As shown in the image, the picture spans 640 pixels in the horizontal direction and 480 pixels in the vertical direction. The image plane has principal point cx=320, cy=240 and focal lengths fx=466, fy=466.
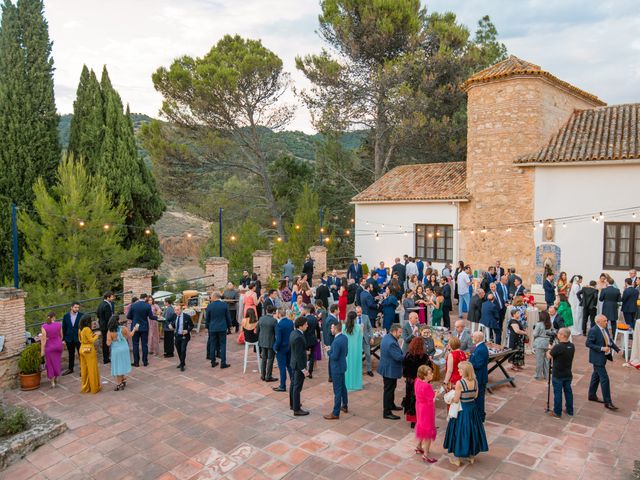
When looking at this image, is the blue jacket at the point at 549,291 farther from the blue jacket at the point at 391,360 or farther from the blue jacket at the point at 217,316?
the blue jacket at the point at 217,316

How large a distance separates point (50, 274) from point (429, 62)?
19.3 meters

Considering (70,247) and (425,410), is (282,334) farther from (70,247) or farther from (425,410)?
(70,247)

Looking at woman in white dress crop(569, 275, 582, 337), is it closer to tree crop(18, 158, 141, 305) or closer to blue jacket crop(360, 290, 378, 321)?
blue jacket crop(360, 290, 378, 321)

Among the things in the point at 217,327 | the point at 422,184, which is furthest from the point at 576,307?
the point at 217,327

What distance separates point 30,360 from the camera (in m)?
8.45

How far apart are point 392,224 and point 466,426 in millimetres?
15247

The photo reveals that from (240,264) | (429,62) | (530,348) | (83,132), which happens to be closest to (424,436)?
(530,348)

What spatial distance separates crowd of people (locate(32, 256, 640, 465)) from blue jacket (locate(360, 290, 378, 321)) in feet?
0.09

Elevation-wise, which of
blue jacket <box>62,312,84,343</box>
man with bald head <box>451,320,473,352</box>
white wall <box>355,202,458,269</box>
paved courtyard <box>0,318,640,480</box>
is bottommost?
paved courtyard <box>0,318,640,480</box>

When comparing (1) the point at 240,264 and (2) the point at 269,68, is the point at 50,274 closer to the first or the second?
(1) the point at 240,264

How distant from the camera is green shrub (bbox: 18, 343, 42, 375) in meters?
8.43

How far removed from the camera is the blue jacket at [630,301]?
10.9m

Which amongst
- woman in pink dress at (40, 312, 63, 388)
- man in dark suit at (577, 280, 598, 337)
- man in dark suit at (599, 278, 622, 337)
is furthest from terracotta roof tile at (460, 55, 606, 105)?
woman in pink dress at (40, 312, 63, 388)

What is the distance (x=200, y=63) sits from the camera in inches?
944
